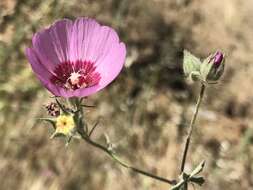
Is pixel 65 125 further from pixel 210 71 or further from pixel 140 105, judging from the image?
pixel 140 105

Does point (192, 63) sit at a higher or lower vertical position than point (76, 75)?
higher

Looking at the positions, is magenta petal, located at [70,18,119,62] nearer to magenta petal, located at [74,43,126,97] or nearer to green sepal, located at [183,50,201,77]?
magenta petal, located at [74,43,126,97]

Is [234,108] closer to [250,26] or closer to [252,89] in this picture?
[252,89]

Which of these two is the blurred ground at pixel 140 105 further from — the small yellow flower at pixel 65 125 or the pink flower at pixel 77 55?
the small yellow flower at pixel 65 125

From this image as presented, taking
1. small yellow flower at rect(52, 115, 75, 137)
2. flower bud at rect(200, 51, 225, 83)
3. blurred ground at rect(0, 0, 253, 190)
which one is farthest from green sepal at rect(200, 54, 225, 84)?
blurred ground at rect(0, 0, 253, 190)

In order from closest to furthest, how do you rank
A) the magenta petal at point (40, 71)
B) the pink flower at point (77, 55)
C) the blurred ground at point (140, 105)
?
the magenta petal at point (40, 71) < the pink flower at point (77, 55) < the blurred ground at point (140, 105)

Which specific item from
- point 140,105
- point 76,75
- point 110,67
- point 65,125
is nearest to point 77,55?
point 76,75

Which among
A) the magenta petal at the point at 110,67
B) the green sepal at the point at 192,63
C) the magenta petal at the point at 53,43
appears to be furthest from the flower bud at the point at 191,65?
the magenta petal at the point at 53,43
